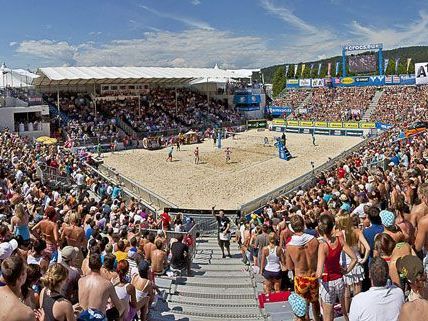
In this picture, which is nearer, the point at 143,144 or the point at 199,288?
the point at 199,288

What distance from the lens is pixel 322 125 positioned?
151 feet

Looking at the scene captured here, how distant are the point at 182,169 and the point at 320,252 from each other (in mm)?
23330

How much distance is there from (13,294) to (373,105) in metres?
51.3

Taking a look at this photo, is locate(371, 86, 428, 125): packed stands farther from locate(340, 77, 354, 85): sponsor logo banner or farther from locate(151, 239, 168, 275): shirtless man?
locate(151, 239, 168, 275): shirtless man

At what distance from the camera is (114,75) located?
136 ft

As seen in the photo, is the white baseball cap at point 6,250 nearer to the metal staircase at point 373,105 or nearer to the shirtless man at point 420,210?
the shirtless man at point 420,210

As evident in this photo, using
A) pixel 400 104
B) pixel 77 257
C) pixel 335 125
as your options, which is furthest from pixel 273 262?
pixel 400 104

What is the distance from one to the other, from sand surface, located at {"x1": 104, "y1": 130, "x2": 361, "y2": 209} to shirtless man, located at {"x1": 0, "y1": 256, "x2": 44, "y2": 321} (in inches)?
639

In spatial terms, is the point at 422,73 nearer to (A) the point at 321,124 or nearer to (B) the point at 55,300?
(A) the point at 321,124

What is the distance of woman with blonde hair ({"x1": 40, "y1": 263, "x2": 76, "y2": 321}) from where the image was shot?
4.06m

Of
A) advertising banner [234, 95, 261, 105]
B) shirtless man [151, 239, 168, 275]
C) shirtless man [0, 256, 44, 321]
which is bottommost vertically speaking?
shirtless man [151, 239, 168, 275]

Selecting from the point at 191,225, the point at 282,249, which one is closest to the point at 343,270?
the point at 282,249

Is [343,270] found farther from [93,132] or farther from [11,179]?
[93,132]

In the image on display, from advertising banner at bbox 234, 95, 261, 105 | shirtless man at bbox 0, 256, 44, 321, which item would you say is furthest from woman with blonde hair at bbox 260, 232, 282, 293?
advertising banner at bbox 234, 95, 261, 105
